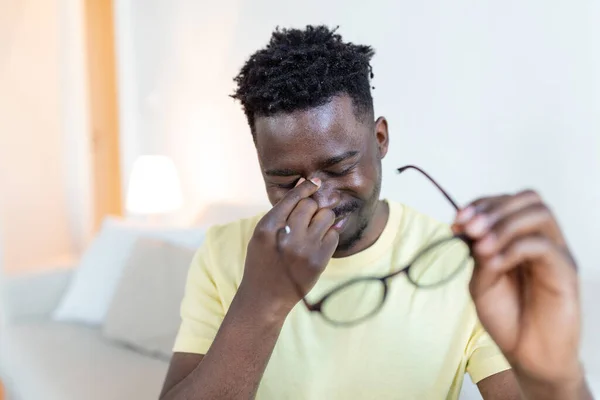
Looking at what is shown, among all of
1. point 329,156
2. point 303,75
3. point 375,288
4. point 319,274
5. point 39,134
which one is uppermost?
point 39,134

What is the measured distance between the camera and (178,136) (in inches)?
96.0

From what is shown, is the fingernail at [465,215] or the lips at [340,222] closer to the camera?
the fingernail at [465,215]

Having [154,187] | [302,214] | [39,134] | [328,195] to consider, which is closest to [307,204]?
[302,214]

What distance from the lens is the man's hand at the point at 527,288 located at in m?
0.48

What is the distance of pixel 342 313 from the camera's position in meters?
0.86

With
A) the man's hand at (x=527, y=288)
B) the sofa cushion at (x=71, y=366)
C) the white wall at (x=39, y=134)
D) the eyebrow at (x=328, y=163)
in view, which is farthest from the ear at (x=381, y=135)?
the white wall at (x=39, y=134)

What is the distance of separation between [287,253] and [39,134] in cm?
281

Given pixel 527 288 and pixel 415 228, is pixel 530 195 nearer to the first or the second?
pixel 527 288

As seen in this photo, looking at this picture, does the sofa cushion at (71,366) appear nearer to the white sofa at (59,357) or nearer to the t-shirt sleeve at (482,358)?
the white sofa at (59,357)

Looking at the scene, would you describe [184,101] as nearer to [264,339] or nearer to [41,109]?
[41,109]

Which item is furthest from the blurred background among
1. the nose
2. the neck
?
the nose

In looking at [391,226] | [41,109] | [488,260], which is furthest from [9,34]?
[488,260]

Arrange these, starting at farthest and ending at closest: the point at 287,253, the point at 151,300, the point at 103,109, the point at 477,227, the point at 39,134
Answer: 1. the point at 103,109
2. the point at 39,134
3. the point at 151,300
4. the point at 287,253
5. the point at 477,227

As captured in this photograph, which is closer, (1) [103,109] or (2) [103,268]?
(2) [103,268]
